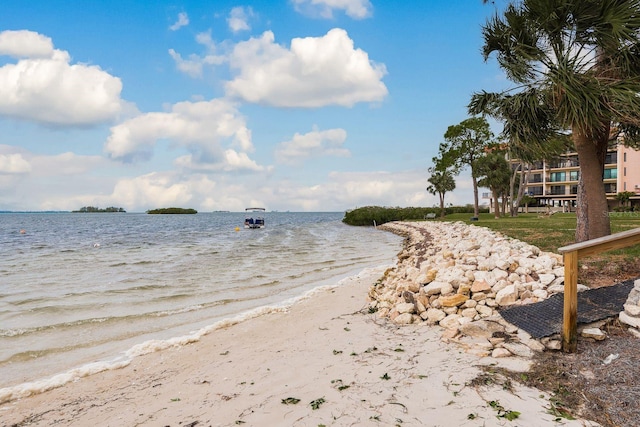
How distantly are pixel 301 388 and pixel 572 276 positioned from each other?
150 inches

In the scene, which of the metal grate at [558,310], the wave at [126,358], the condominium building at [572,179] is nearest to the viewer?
the metal grate at [558,310]

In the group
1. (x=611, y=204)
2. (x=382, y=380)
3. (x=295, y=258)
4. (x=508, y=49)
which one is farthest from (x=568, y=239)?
(x=611, y=204)

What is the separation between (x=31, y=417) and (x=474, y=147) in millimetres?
40926

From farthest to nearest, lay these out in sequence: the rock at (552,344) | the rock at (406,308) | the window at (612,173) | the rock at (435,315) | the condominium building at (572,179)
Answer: the window at (612,173) → the condominium building at (572,179) → the rock at (406,308) → the rock at (435,315) → the rock at (552,344)

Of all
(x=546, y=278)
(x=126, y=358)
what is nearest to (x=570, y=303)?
(x=546, y=278)

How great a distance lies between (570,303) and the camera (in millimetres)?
5238

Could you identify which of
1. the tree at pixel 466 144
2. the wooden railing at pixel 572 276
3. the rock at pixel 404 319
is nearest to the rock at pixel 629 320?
the wooden railing at pixel 572 276

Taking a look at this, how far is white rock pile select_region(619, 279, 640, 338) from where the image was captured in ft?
17.7

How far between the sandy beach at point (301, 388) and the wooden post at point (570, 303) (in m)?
0.86

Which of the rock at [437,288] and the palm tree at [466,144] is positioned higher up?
the palm tree at [466,144]

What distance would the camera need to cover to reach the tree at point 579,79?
9.49 metres

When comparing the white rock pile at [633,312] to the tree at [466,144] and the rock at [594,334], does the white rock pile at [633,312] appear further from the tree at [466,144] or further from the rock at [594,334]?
the tree at [466,144]

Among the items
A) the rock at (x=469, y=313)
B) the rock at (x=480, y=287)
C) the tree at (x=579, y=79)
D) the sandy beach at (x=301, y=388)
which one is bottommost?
the sandy beach at (x=301, y=388)

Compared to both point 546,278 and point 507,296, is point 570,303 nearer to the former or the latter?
Result: point 507,296
